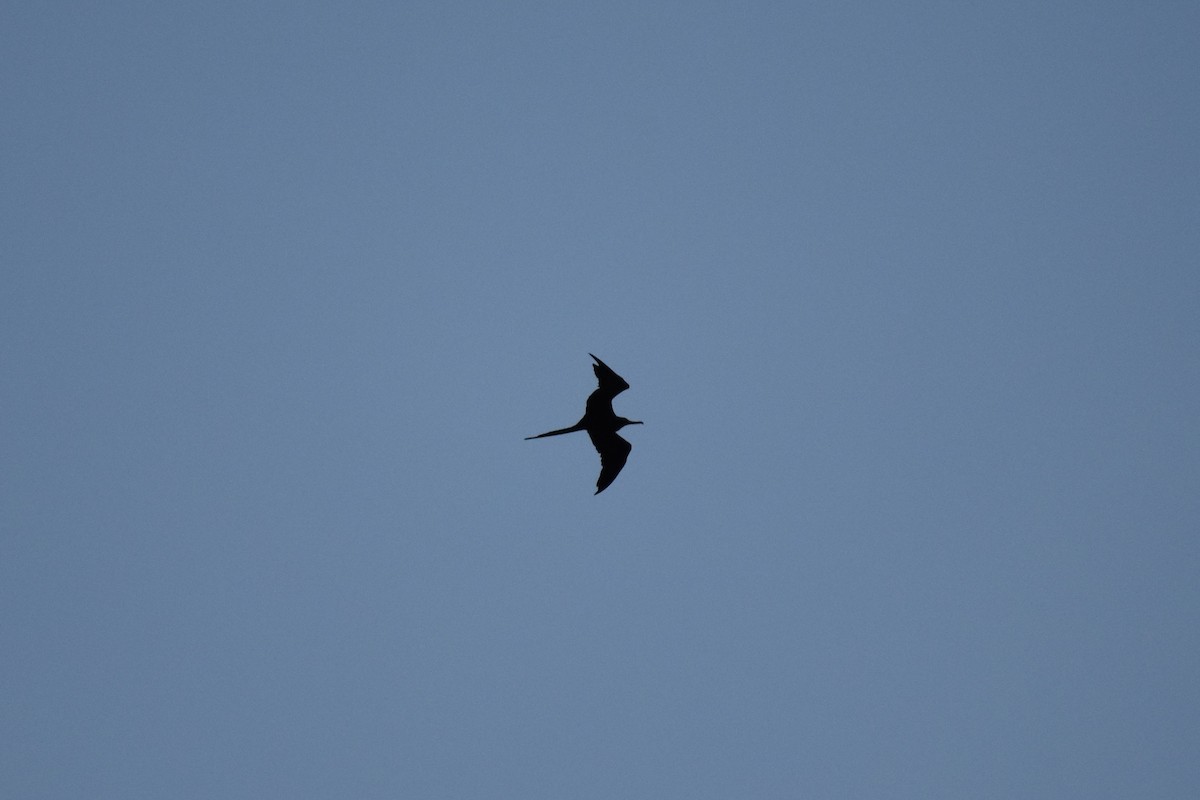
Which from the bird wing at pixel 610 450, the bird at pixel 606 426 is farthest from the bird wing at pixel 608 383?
the bird wing at pixel 610 450

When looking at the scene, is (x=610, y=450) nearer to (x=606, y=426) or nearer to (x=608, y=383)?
(x=606, y=426)

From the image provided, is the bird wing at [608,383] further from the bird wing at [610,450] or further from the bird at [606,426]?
the bird wing at [610,450]

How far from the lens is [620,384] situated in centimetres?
2683

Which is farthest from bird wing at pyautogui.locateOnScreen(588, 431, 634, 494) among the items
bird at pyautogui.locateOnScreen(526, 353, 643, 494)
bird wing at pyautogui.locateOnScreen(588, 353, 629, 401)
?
bird wing at pyautogui.locateOnScreen(588, 353, 629, 401)

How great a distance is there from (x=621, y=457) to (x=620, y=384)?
2.15m

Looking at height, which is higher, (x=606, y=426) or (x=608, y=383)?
(x=608, y=383)

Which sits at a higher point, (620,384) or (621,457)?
(620,384)

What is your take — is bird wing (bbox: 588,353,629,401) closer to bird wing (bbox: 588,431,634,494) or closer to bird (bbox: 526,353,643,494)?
bird (bbox: 526,353,643,494)

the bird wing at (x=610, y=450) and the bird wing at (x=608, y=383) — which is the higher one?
the bird wing at (x=608, y=383)

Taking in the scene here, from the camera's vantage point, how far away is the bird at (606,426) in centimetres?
2650

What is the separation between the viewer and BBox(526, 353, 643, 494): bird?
26500 mm

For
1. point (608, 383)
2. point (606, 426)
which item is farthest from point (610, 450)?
point (608, 383)

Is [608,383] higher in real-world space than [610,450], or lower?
higher

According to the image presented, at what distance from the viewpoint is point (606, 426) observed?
2705 cm
